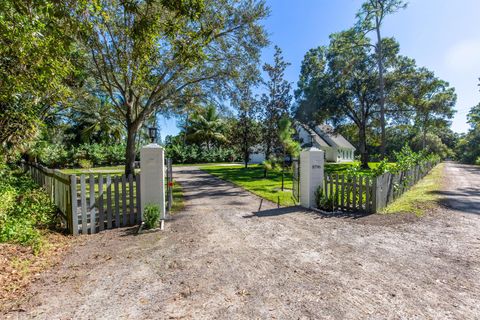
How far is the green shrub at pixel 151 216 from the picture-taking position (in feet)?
17.8

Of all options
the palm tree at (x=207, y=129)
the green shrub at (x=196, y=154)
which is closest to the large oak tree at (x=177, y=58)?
the green shrub at (x=196, y=154)

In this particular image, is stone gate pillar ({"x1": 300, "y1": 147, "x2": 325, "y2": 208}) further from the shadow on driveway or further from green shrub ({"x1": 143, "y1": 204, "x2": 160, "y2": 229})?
green shrub ({"x1": 143, "y1": 204, "x2": 160, "y2": 229})

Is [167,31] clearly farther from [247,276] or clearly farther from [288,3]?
[288,3]

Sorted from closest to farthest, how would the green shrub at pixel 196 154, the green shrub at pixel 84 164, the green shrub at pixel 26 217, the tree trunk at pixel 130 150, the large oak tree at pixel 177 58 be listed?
the green shrub at pixel 26 217
the large oak tree at pixel 177 58
the tree trunk at pixel 130 150
the green shrub at pixel 84 164
the green shrub at pixel 196 154

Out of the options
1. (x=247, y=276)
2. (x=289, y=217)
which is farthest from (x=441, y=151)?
(x=247, y=276)

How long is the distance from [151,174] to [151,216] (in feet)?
3.09

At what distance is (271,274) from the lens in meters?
3.41

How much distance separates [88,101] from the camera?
14031 mm

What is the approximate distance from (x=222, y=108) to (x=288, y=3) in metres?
5.62

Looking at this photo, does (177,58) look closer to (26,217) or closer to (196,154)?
(26,217)

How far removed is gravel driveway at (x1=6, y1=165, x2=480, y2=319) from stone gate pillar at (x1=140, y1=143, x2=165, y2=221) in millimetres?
747

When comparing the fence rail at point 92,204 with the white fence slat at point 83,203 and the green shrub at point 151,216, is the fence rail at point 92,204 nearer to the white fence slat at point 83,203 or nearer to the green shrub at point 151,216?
the white fence slat at point 83,203

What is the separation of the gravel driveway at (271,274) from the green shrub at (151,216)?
0.34 m

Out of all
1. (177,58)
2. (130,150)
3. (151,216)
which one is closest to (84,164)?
(130,150)
